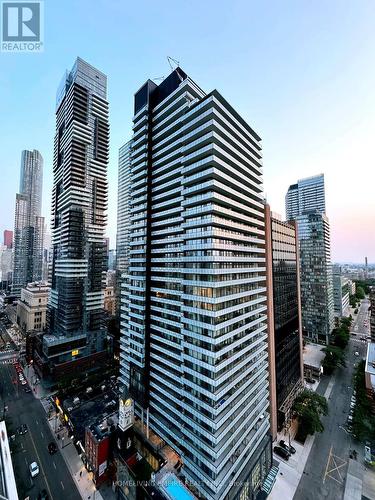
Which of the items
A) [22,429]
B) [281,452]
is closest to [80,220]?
[22,429]

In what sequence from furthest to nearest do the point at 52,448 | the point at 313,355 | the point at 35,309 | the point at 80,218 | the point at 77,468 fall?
the point at 35,309, the point at 80,218, the point at 313,355, the point at 52,448, the point at 77,468

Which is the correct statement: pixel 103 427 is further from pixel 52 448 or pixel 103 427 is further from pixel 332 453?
pixel 332 453

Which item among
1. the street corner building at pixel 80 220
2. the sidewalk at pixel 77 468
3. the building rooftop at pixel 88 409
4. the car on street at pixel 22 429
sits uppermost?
the street corner building at pixel 80 220

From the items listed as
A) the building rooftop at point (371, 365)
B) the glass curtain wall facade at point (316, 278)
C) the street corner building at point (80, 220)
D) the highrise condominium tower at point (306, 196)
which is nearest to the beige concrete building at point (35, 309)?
the street corner building at point (80, 220)

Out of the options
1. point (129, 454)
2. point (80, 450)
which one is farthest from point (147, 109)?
point (80, 450)

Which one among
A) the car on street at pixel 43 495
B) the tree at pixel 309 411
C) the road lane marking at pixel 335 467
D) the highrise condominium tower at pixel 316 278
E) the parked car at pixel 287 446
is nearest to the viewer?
the car on street at pixel 43 495

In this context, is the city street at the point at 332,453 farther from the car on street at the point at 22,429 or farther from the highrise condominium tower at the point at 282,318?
the car on street at the point at 22,429

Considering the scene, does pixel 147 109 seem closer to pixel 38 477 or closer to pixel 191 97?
pixel 191 97
